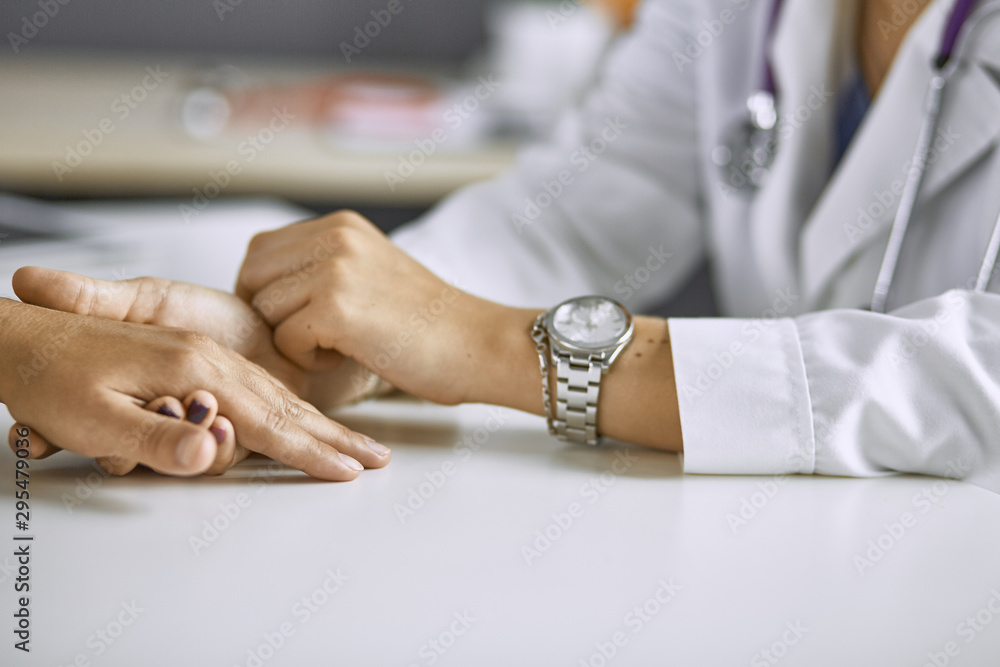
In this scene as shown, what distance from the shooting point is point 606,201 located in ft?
3.42

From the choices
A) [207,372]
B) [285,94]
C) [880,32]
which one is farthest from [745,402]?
[285,94]

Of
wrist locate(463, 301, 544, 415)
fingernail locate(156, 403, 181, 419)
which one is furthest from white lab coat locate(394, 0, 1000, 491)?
fingernail locate(156, 403, 181, 419)

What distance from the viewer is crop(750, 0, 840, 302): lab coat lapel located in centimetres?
86

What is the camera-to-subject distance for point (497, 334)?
58 centimetres

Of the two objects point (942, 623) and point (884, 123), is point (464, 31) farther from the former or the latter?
point (942, 623)

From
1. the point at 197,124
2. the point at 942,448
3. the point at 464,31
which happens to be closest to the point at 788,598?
the point at 942,448

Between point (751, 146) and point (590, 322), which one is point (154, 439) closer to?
point (590, 322)

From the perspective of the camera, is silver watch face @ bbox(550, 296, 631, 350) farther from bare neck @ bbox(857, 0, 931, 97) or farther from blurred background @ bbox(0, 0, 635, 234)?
blurred background @ bbox(0, 0, 635, 234)

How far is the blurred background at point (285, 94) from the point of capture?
170cm

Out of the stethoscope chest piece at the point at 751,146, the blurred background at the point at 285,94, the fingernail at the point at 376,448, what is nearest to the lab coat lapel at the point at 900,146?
the stethoscope chest piece at the point at 751,146

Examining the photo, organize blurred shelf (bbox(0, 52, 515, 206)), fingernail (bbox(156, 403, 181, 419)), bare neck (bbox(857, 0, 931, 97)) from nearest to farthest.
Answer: fingernail (bbox(156, 403, 181, 419)) → bare neck (bbox(857, 0, 931, 97)) → blurred shelf (bbox(0, 52, 515, 206))

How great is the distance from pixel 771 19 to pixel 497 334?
2.03 ft

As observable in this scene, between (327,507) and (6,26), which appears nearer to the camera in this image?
(327,507)

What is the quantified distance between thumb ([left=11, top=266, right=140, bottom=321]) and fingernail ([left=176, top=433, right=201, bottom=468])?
162 mm
